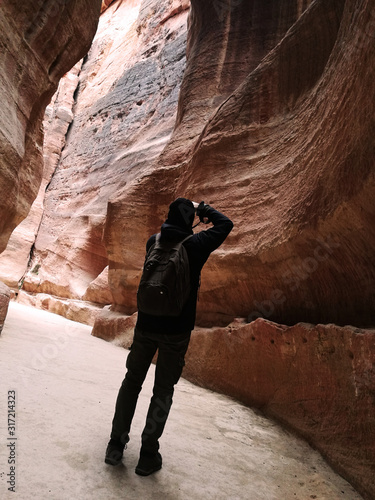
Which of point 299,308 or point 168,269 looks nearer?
point 168,269

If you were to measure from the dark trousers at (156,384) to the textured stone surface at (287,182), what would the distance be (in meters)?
1.90

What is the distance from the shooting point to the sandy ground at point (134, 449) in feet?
5.62

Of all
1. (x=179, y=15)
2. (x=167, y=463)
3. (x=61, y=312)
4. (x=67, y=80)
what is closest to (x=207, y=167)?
(x=167, y=463)

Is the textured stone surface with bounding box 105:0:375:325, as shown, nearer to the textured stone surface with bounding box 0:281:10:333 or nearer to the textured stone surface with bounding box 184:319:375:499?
the textured stone surface with bounding box 184:319:375:499

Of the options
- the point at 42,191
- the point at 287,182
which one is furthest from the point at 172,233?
the point at 42,191

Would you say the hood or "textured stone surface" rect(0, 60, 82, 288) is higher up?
"textured stone surface" rect(0, 60, 82, 288)

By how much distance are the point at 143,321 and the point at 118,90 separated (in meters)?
21.3

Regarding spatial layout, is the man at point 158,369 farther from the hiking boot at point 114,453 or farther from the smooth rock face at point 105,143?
the smooth rock face at point 105,143

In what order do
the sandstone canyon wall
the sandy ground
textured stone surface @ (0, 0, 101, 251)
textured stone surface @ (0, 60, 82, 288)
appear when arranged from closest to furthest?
the sandy ground → the sandstone canyon wall → textured stone surface @ (0, 0, 101, 251) → textured stone surface @ (0, 60, 82, 288)

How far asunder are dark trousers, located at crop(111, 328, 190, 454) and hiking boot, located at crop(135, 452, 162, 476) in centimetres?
3

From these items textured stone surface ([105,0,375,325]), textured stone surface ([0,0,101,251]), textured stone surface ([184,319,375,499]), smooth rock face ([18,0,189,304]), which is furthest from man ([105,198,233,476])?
smooth rock face ([18,0,189,304])

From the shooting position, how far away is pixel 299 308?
3822mm

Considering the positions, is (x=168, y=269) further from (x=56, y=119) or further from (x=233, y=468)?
(x=56, y=119)

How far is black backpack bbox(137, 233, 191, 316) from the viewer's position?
1893mm
